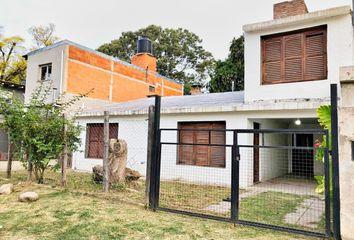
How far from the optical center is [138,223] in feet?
14.8

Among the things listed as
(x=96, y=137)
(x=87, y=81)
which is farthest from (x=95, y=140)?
(x=87, y=81)

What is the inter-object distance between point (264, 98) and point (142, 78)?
49.0ft

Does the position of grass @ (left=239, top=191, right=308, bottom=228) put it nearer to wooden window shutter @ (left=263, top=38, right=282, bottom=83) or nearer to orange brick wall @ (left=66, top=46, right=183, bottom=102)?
wooden window shutter @ (left=263, top=38, right=282, bottom=83)

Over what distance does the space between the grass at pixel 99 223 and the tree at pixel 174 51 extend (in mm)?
30744

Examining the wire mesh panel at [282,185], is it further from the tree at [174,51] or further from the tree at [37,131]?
the tree at [174,51]

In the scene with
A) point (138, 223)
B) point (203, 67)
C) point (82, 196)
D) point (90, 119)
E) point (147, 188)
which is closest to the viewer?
point (138, 223)

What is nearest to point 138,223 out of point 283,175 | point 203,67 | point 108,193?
point 108,193

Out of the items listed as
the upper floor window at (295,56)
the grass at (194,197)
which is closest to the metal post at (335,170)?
the grass at (194,197)

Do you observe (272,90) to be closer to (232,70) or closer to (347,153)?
(347,153)

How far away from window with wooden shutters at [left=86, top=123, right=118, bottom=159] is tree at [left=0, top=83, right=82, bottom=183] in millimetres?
4659

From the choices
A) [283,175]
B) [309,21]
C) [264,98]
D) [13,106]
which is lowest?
[283,175]

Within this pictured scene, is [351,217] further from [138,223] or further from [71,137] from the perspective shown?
[71,137]

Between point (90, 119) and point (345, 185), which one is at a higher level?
point (90, 119)

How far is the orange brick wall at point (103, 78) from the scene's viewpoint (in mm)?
16906
